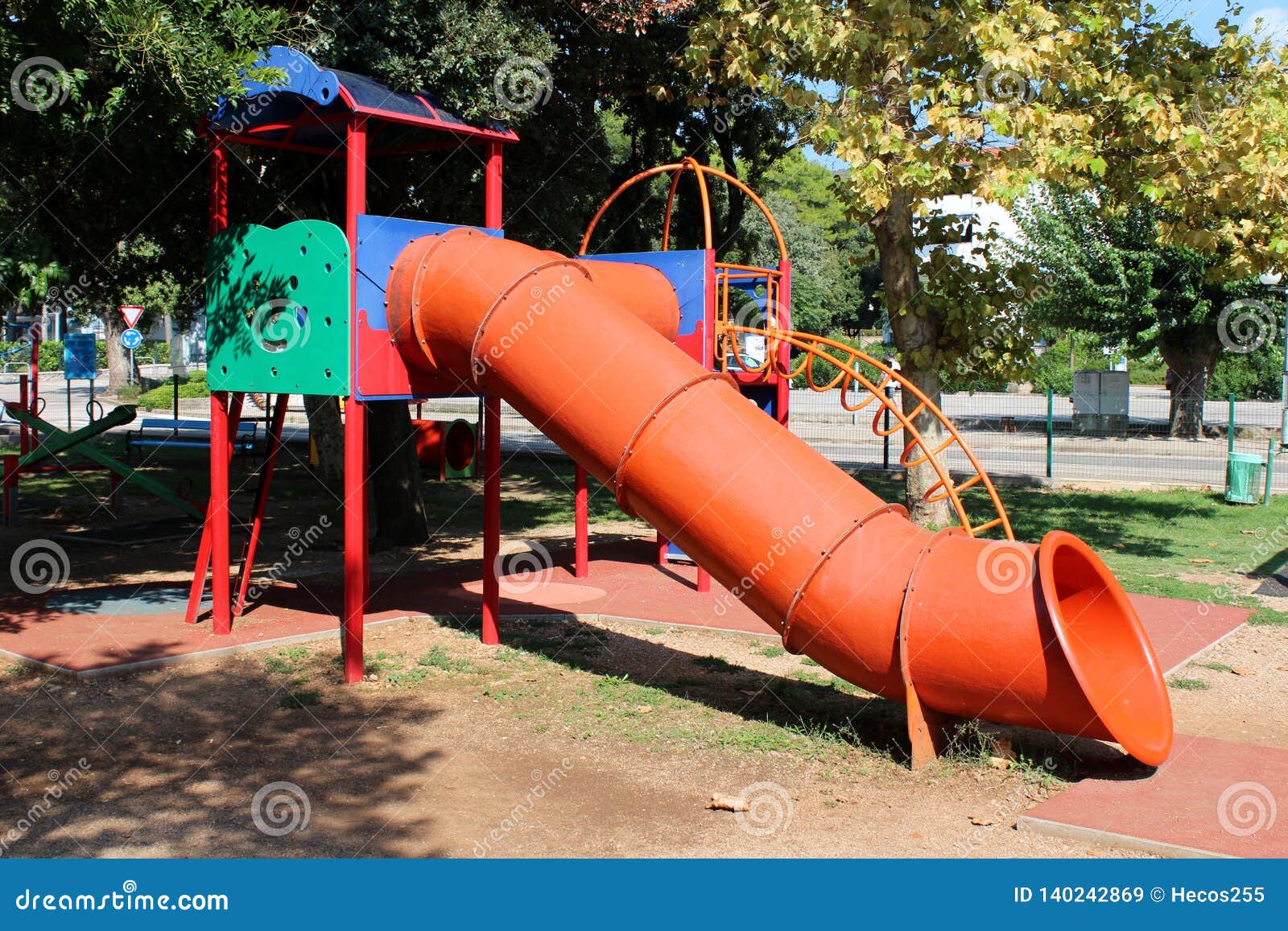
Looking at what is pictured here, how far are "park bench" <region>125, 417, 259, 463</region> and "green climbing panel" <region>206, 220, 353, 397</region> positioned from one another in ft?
29.3

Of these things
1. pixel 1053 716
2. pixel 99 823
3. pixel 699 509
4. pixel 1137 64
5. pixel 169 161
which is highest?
pixel 1137 64

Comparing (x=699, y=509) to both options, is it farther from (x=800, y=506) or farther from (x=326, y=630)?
(x=326, y=630)

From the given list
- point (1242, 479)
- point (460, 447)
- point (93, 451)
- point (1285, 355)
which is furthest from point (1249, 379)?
point (93, 451)

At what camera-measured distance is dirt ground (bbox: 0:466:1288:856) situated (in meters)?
5.94

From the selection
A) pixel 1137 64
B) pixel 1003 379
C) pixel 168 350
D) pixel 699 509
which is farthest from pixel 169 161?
pixel 168 350

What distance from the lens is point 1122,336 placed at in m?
27.5

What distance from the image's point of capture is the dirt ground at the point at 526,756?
5.94 metres

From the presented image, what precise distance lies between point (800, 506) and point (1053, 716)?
1.80 meters
